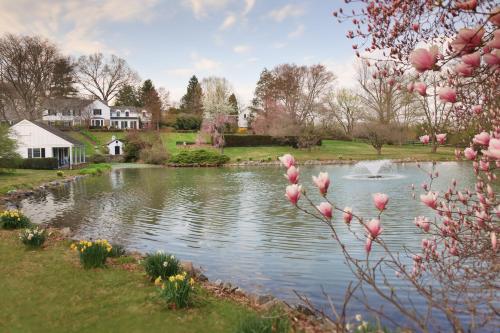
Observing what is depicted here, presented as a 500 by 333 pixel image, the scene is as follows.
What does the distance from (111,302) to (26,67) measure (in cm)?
5765

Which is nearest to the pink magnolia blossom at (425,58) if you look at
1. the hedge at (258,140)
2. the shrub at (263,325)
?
the shrub at (263,325)

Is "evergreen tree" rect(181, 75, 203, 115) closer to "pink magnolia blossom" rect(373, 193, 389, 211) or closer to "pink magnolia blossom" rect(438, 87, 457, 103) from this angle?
"pink magnolia blossom" rect(373, 193, 389, 211)

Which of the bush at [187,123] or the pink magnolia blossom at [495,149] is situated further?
the bush at [187,123]

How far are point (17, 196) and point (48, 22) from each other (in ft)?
36.5

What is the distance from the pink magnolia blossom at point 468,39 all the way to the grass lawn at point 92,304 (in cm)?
432

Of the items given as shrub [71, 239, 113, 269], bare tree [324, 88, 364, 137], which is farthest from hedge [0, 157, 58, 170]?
bare tree [324, 88, 364, 137]

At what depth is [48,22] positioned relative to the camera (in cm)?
2484

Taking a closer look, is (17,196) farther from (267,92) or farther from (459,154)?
(267,92)

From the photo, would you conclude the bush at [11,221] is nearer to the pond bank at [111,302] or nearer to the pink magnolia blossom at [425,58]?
the pond bank at [111,302]

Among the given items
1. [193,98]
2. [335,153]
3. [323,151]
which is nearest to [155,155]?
[323,151]

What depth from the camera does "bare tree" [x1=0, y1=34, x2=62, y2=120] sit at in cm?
5278

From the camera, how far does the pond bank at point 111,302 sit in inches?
211

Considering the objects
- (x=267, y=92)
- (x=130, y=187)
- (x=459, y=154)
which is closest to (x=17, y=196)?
(x=130, y=187)

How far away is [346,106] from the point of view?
2618 inches
